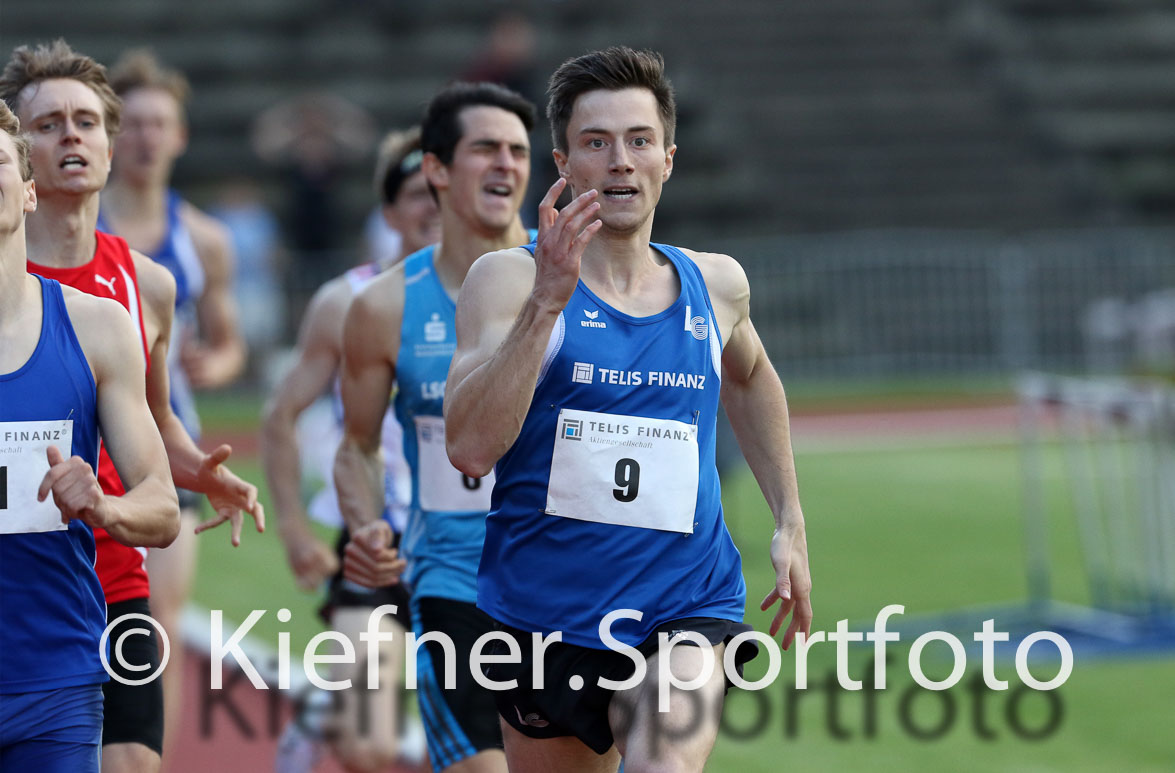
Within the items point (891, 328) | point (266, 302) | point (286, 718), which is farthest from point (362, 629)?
point (891, 328)

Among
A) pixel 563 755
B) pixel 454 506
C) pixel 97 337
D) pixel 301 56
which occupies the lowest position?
pixel 563 755

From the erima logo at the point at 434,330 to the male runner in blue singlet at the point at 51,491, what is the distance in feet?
4.81

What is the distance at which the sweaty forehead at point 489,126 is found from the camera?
5195 millimetres

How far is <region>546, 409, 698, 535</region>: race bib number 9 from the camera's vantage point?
3938mm

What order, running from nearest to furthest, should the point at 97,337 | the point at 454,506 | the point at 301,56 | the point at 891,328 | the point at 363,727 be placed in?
the point at 97,337
the point at 454,506
the point at 363,727
the point at 891,328
the point at 301,56

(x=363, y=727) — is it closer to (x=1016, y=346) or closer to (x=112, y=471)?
(x=112, y=471)

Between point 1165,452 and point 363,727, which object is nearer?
point 363,727

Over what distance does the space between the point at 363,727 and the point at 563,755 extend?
5.89 feet

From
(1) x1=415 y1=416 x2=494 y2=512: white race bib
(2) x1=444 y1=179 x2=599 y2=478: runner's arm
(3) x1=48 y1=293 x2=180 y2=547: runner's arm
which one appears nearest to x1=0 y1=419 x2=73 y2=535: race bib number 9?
(3) x1=48 y1=293 x2=180 y2=547: runner's arm

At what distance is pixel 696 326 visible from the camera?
13.3ft

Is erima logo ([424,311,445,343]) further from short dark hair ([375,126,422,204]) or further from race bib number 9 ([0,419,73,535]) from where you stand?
race bib number 9 ([0,419,73,535])

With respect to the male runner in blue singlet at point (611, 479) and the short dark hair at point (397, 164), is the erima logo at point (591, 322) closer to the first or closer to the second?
the male runner in blue singlet at point (611, 479)

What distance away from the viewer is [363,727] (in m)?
5.75

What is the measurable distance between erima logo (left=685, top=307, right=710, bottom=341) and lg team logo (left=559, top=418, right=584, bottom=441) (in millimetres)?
351
